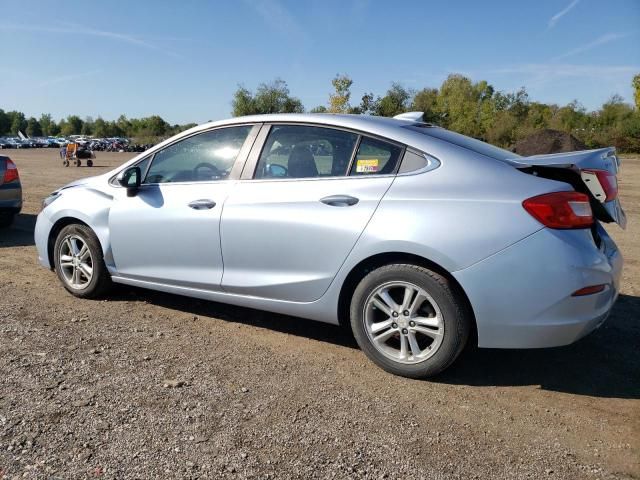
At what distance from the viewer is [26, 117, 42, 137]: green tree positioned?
157875mm

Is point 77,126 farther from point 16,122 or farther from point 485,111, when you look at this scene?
point 485,111

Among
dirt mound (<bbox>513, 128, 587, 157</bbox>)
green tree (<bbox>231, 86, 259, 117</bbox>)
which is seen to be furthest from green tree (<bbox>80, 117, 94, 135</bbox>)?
dirt mound (<bbox>513, 128, 587, 157</bbox>)

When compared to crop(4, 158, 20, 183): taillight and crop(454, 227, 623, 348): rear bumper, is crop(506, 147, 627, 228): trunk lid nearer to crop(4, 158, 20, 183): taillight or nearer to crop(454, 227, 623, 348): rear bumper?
crop(454, 227, 623, 348): rear bumper

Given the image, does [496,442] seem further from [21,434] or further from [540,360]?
[21,434]

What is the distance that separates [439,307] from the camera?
3.15m

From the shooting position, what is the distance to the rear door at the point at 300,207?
3453 millimetres

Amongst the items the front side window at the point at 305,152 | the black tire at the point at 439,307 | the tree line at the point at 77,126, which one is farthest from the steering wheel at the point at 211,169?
the tree line at the point at 77,126

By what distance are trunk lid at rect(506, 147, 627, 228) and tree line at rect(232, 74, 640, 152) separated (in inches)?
1873

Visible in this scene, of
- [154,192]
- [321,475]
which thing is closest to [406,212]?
[321,475]

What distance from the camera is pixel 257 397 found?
3104 mm

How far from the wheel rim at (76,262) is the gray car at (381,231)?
337 mm

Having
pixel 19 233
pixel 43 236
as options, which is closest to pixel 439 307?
pixel 43 236

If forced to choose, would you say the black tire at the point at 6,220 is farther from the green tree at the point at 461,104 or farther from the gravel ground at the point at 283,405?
the green tree at the point at 461,104

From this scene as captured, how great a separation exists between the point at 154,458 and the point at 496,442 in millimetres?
1700
